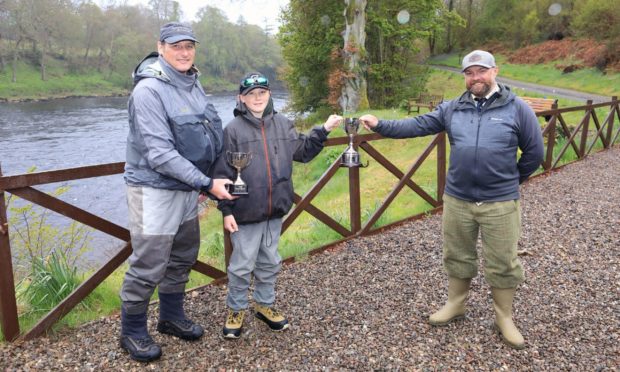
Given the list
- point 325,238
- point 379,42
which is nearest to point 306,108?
point 379,42

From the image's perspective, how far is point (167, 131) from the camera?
269 centimetres

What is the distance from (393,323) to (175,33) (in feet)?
8.35

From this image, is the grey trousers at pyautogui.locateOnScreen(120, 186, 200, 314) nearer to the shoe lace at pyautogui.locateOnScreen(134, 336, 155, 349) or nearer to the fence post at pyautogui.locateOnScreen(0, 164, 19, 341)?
the shoe lace at pyautogui.locateOnScreen(134, 336, 155, 349)

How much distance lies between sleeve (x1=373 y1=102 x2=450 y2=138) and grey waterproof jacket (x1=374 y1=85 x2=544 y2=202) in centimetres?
27

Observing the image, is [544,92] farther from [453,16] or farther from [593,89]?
[453,16]

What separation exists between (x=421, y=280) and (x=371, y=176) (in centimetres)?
708

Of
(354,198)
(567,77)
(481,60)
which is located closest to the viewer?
(481,60)

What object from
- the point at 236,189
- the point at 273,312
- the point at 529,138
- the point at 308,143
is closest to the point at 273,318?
the point at 273,312

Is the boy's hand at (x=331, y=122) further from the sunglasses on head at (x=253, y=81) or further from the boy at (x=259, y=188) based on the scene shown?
the sunglasses on head at (x=253, y=81)

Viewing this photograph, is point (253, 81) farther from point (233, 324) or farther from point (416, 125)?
point (233, 324)

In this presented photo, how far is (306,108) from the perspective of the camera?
1025 inches

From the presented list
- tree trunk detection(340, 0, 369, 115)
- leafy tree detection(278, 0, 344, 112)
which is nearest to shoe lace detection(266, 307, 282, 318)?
tree trunk detection(340, 0, 369, 115)

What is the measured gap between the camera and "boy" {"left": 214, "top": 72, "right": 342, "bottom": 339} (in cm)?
306

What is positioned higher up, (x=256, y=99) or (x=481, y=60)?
(x=481, y=60)
